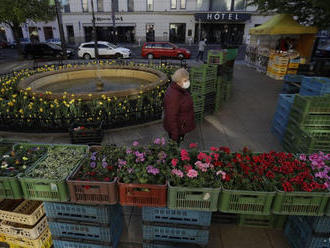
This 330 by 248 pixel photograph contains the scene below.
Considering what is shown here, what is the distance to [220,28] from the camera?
1512 inches

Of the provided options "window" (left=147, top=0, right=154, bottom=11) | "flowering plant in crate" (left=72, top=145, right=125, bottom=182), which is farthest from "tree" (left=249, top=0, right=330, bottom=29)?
"window" (left=147, top=0, right=154, bottom=11)

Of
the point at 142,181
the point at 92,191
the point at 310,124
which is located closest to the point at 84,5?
the point at 310,124

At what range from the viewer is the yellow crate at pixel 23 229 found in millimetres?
3502

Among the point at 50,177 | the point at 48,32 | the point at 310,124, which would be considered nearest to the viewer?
the point at 50,177

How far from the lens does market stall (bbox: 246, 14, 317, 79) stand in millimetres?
14570

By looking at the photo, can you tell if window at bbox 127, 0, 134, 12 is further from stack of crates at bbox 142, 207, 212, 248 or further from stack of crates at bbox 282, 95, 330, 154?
stack of crates at bbox 142, 207, 212, 248

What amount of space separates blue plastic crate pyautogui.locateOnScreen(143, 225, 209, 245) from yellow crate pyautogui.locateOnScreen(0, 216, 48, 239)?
155cm

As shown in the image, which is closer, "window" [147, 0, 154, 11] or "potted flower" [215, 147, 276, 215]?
"potted flower" [215, 147, 276, 215]

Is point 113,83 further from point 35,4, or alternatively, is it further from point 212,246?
point 35,4

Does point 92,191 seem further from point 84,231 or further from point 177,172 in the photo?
point 177,172

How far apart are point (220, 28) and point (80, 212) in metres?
39.8

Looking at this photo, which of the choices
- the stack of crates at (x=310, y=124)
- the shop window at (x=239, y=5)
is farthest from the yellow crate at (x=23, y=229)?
the shop window at (x=239, y=5)

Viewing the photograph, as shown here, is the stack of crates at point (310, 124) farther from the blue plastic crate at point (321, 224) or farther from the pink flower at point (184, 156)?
the pink flower at point (184, 156)

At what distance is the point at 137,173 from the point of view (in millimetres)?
3176
